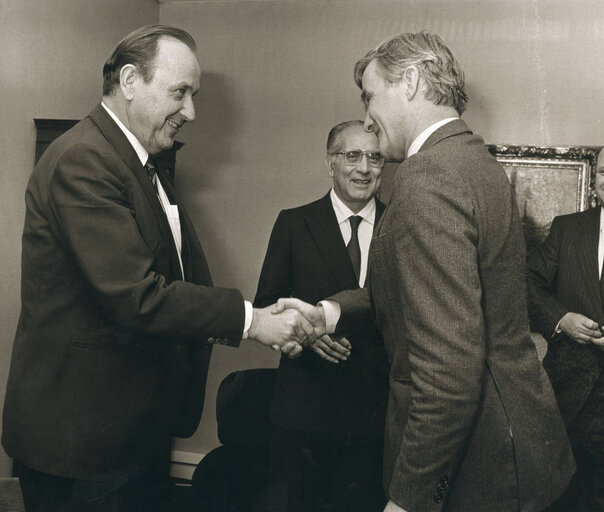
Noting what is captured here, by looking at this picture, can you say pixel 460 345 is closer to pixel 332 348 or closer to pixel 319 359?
pixel 332 348

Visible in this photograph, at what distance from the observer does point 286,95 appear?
4059 millimetres

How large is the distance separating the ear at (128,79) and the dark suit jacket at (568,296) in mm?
2053

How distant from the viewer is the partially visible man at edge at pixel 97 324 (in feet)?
5.77

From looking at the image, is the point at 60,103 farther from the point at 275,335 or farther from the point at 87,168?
the point at 275,335

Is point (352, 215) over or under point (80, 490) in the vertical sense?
over

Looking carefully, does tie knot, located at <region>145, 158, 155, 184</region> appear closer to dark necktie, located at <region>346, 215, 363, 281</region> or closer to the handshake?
the handshake

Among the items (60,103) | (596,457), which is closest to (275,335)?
(60,103)

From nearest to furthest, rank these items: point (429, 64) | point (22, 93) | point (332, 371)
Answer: point (429, 64), point (22, 93), point (332, 371)

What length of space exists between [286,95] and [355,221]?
147 centimetres

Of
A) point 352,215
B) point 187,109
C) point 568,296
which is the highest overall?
point 187,109

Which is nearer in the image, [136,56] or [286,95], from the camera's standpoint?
[136,56]

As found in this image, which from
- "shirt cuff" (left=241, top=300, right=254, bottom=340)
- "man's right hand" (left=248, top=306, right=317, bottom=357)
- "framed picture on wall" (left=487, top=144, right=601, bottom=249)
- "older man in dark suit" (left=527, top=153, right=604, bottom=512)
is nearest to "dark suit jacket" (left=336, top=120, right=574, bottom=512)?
"shirt cuff" (left=241, top=300, right=254, bottom=340)

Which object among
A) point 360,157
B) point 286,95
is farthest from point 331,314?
point 286,95

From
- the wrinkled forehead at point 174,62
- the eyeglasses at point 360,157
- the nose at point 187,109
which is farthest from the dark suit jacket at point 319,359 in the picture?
the wrinkled forehead at point 174,62
